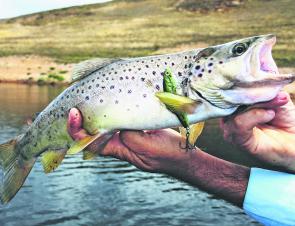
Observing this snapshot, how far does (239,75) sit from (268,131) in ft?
2.95

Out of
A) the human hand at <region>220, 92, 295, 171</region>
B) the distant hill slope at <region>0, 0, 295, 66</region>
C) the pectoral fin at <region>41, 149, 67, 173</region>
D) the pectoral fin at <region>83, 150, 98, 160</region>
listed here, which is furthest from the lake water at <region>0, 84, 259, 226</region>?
the distant hill slope at <region>0, 0, 295, 66</region>

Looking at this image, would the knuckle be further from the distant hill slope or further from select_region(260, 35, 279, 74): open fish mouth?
the distant hill slope

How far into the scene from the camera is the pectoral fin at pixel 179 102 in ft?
14.2

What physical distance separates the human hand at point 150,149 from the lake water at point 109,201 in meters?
10.8

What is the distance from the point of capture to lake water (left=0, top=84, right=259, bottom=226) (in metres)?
16.7

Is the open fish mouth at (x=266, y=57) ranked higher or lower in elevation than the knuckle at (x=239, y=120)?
higher

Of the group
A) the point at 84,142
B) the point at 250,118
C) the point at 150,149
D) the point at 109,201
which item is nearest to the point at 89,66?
the point at 84,142

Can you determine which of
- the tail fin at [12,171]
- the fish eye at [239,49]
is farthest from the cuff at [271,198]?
the tail fin at [12,171]

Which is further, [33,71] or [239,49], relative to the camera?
[33,71]

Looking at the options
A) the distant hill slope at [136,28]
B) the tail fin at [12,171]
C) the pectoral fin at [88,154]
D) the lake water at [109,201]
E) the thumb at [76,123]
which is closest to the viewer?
the thumb at [76,123]

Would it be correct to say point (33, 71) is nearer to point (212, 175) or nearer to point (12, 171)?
point (12, 171)

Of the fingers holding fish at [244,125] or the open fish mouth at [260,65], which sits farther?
the fingers holding fish at [244,125]

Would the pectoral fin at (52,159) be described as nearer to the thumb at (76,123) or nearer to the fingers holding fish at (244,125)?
the thumb at (76,123)

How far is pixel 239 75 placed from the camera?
14.2 feet
